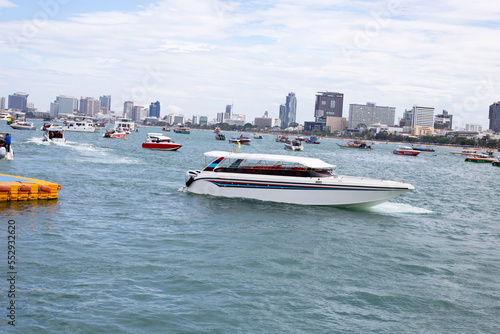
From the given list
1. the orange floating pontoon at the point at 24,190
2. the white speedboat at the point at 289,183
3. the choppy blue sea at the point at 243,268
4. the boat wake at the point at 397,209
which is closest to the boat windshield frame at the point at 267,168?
the white speedboat at the point at 289,183

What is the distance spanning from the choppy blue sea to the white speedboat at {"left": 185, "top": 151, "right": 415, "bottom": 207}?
821mm

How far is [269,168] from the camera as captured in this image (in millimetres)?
28828

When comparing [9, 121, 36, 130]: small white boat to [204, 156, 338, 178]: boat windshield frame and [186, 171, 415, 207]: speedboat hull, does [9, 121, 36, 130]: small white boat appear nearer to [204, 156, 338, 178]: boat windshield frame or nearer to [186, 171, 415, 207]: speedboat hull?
[204, 156, 338, 178]: boat windshield frame

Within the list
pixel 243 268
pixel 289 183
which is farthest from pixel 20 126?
pixel 243 268

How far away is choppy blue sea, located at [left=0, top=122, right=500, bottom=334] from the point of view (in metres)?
12.5

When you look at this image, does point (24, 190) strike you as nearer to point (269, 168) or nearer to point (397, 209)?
point (269, 168)

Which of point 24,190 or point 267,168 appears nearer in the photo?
point 24,190

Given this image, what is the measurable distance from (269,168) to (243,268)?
1284cm

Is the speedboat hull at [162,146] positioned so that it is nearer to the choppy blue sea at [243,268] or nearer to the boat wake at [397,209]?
the choppy blue sea at [243,268]

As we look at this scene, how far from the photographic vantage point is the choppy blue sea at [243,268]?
12461 mm

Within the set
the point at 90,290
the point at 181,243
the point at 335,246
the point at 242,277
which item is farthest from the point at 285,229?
the point at 90,290

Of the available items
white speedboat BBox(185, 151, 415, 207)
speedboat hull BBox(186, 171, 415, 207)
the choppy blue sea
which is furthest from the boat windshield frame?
the choppy blue sea

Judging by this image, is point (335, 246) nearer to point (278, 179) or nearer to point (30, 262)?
point (278, 179)

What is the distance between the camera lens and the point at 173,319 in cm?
1222
